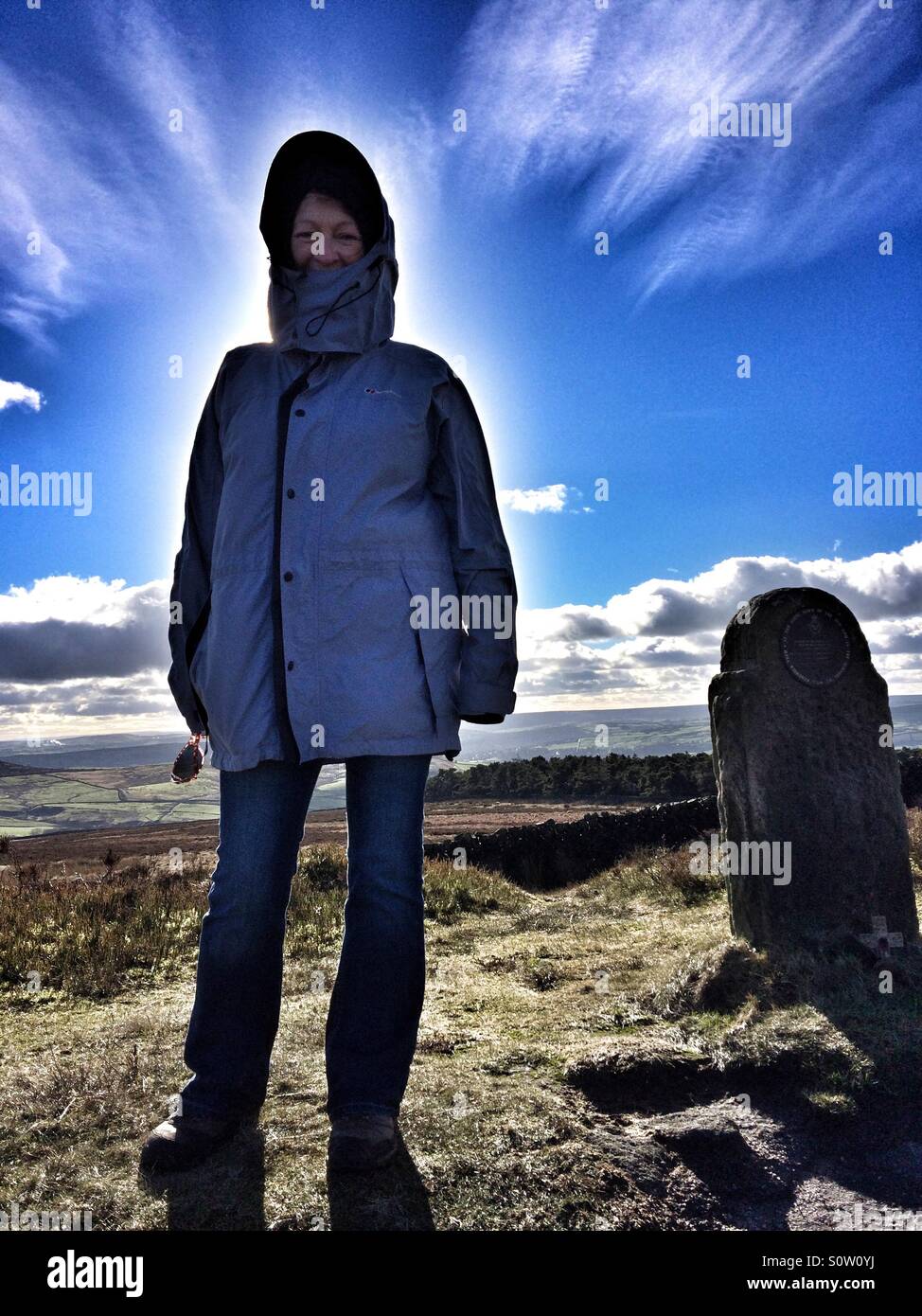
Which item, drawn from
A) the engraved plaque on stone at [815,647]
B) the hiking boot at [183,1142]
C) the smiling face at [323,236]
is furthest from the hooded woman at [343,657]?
the engraved plaque on stone at [815,647]

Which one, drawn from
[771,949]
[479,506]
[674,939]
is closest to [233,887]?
[479,506]

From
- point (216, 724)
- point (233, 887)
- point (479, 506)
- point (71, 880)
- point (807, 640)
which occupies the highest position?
point (479, 506)

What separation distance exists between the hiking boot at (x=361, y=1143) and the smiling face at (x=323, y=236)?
2653mm

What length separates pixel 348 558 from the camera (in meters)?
2.59

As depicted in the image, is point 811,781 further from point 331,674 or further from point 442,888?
point 442,888

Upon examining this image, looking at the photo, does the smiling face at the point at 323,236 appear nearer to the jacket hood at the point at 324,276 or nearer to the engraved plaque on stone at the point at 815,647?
the jacket hood at the point at 324,276

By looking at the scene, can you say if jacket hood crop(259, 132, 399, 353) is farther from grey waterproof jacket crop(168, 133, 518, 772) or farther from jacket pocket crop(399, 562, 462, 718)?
jacket pocket crop(399, 562, 462, 718)

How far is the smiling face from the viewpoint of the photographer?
2.91 m

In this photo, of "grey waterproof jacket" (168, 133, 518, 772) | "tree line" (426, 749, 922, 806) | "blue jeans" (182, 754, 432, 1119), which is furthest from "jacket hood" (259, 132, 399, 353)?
"tree line" (426, 749, 922, 806)

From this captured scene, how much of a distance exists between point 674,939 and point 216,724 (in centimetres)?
384

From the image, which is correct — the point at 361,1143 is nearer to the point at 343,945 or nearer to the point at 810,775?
the point at 343,945

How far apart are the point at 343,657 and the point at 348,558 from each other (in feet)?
0.99

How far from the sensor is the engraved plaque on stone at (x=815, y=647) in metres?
4.84
